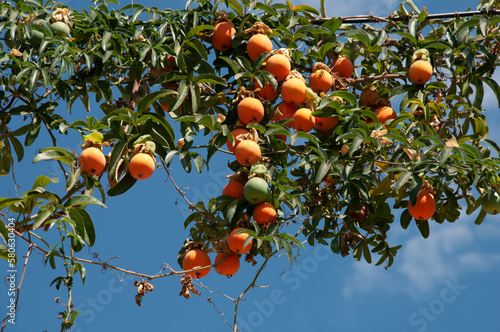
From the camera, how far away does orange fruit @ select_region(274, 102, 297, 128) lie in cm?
329

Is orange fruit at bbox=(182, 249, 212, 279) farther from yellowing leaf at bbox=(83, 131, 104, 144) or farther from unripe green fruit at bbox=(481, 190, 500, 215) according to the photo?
unripe green fruit at bbox=(481, 190, 500, 215)

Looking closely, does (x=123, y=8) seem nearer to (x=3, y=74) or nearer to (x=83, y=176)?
(x=3, y=74)

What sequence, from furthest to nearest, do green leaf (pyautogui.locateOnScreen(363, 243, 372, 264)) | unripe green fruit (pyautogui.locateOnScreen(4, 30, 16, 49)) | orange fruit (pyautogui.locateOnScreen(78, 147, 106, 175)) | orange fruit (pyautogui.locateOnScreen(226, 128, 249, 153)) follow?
green leaf (pyautogui.locateOnScreen(363, 243, 372, 264)) < unripe green fruit (pyautogui.locateOnScreen(4, 30, 16, 49)) < orange fruit (pyautogui.locateOnScreen(226, 128, 249, 153)) < orange fruit (pyautogui.locateOnScreen(78, 147, 106, 175))

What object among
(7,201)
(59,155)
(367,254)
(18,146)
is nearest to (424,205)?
(367,254)

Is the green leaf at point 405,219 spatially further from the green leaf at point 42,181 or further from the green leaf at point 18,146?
the green leaf at point 18,146

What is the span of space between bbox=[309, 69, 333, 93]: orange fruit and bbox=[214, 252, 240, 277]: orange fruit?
40.0 inches

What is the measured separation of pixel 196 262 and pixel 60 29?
150 centimetres

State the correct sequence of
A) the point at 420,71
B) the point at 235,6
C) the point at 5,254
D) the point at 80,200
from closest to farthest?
1. the point at 80,200
2. the point at 5,254
3. the point at 420,71
4. the point at 235,6

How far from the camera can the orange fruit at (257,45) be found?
343 centimetres

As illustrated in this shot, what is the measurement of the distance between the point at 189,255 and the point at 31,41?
147 cm

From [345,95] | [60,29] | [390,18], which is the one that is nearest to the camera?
[345,95]

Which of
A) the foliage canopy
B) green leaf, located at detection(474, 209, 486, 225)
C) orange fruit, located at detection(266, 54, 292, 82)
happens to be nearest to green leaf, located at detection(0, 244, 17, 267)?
the foliage canopy

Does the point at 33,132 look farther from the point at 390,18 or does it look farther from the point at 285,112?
the point at 390,18

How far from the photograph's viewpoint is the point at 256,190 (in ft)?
9.90
